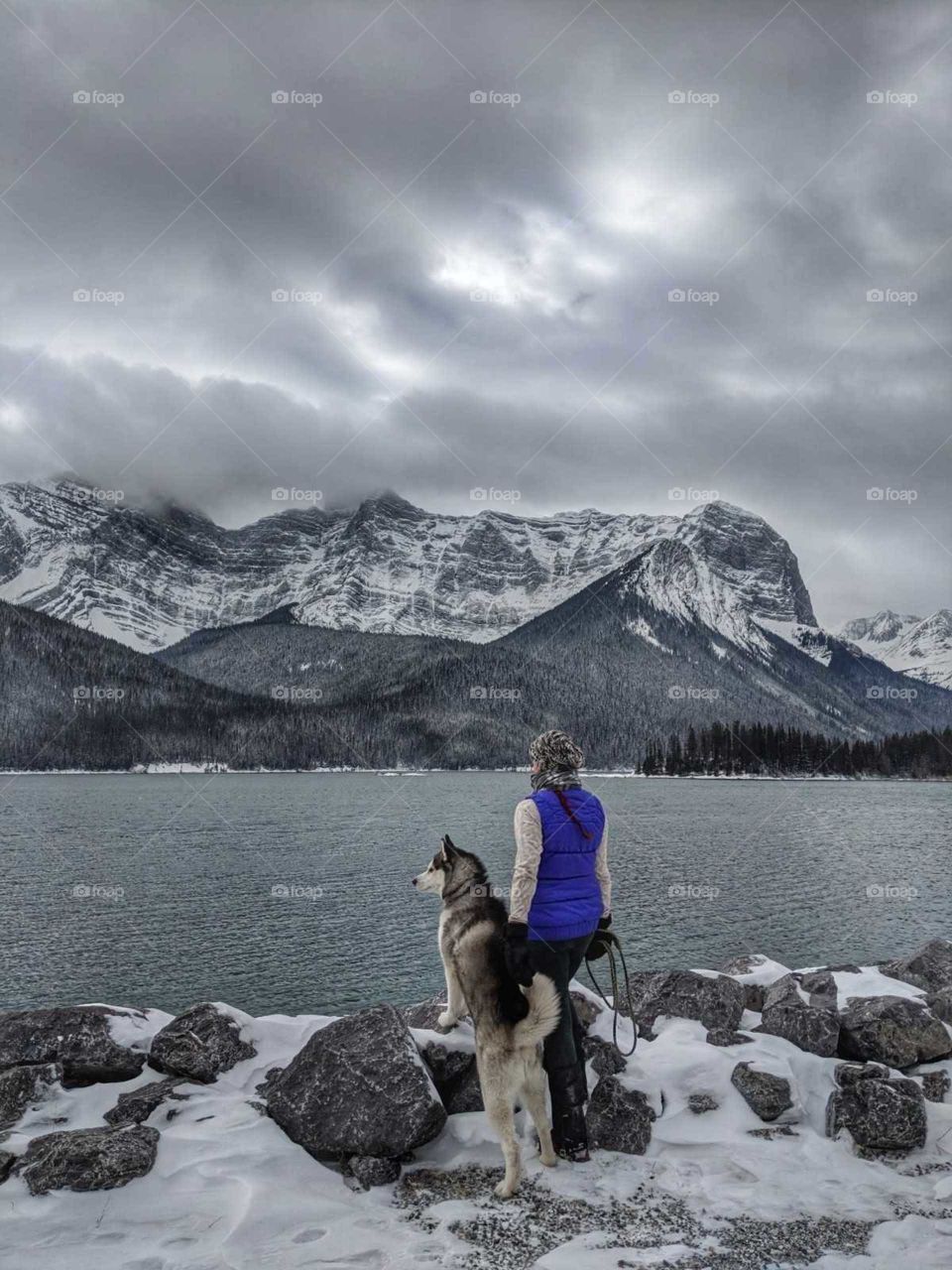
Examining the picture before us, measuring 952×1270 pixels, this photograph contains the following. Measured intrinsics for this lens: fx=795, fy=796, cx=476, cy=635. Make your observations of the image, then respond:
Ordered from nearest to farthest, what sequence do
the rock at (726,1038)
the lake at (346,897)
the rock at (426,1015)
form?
the rock at (726,1038), the rock at (426,1015), the lake at (346,897)

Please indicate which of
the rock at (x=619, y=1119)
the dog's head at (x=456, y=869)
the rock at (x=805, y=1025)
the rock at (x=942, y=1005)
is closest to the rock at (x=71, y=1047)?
the dog's head at (x=456, y=869)

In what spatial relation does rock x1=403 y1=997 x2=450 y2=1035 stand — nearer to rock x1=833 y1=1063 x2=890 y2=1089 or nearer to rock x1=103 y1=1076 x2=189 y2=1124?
rock x1=103 y1=1076 x2=189 y2=1124

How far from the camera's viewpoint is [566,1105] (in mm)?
6730

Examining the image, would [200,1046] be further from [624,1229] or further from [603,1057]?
[624,1229]

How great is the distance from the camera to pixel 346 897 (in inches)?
1305

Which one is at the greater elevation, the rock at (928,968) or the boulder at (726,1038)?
the boulder at (726,1038)

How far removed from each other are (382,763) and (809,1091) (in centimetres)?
19134

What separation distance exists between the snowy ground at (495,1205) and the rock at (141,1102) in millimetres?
97

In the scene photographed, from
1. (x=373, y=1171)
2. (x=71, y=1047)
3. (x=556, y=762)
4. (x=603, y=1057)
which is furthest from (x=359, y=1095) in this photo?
(x=556, y=762)

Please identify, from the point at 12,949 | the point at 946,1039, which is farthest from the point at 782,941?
the point at 12,949

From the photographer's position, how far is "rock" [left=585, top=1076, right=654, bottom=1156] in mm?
6914

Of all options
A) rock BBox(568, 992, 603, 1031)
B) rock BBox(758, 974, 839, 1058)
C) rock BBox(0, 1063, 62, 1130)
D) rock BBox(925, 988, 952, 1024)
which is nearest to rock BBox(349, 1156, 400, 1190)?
rock BBox(568, 992, 603, 1031)

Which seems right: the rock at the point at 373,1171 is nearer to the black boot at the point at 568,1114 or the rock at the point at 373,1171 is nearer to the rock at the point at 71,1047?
the black boot at the point at 568,1114

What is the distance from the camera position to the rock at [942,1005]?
9633 millimetres
